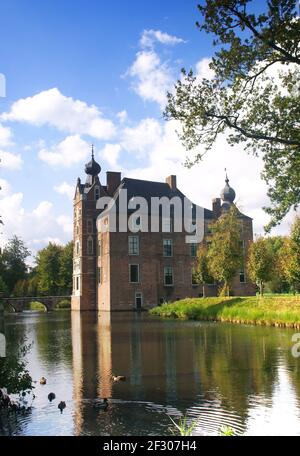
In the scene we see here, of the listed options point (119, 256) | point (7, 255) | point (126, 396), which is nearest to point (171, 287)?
point (119, 256)

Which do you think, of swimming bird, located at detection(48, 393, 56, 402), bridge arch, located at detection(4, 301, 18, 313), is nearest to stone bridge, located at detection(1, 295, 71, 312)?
bridge arch, located at detection(4, 301, 18, 313)

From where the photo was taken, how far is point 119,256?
164 feet

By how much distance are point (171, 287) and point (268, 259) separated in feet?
66.4

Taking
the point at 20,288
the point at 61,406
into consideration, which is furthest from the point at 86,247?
the point at 61,406

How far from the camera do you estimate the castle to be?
1964 inches

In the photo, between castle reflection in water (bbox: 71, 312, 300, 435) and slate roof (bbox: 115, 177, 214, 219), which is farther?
slate roof (bbox: 115, 177, 214, 219)

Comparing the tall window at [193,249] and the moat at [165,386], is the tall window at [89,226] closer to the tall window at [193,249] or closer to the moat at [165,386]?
the tall window at [193,249]

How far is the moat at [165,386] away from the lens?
8.34m

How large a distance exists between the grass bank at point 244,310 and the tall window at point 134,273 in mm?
11098

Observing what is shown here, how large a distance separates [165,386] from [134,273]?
3916 centimetres

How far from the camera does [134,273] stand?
50.5 metres

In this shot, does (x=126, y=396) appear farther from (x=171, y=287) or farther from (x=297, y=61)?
(x=171, y=287)

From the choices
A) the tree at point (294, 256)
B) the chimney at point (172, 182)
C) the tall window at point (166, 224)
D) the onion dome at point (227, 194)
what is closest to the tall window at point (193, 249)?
the tall window at point (166, 224)

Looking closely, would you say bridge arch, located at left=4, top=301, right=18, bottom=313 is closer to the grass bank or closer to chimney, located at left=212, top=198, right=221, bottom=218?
chimney, located at left=212, top=198, right=221, bottom=218
